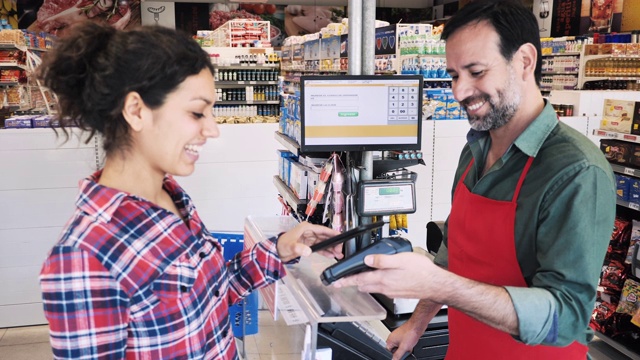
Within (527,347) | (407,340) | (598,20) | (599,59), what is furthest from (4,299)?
(598,20)

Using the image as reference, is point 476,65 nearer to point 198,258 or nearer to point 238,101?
point 198,258

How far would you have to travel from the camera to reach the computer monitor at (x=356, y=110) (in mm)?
2564

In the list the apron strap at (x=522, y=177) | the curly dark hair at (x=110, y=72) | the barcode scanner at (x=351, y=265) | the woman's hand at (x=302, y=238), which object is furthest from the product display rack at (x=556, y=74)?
the curly dark hair at (x=110, y=72)

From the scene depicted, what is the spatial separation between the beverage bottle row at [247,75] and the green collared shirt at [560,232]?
372 inches

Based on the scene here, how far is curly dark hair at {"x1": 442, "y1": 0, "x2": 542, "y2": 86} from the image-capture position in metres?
1.42

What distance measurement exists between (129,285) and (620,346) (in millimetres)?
3880

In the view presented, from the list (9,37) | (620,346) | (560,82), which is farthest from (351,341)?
(560,82)

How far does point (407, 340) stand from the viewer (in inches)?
70.8

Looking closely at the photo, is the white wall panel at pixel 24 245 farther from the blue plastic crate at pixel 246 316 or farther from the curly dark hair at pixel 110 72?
the curly dark hair at pixel 110 72

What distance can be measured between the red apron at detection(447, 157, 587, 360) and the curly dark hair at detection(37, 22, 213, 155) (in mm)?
803

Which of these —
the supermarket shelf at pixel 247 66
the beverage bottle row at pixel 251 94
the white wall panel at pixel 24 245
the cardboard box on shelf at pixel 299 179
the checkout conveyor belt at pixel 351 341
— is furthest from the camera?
the beverage bottle row at pixel 251 94

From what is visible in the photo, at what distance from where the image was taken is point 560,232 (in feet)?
4.06

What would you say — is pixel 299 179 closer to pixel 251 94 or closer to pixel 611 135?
pixel 611 135

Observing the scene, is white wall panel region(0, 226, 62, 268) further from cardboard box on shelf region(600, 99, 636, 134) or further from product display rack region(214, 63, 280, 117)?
product display rack region(214, 63, 280, 117)
